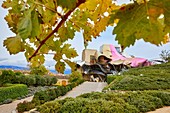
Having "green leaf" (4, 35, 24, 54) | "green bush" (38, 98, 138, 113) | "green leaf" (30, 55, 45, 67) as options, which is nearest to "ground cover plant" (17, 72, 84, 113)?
"green bush" (38, 98, 138, 113)

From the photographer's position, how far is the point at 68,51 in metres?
0.49

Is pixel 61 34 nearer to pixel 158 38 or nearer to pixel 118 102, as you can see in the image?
pixel 158 38

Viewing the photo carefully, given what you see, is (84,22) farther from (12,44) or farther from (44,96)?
(44,96)

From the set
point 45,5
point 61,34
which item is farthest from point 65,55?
point 45,5

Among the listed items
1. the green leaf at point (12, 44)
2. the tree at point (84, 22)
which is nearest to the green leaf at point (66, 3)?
the tree at point (84, 22)

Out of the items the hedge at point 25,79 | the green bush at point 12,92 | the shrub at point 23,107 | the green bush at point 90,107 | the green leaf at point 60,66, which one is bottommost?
the shrub at point 23,107

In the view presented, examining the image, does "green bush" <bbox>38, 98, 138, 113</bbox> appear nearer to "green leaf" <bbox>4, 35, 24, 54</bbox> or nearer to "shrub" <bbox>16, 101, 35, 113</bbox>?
"shrub" <bbox>16, 101, 35, 113</bbox>

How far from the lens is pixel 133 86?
918 cm

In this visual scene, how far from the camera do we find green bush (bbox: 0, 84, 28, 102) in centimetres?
900

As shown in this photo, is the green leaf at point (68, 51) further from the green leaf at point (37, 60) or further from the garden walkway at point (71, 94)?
the garden walkway at point (71, 94)

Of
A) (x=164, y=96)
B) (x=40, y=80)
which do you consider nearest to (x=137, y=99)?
(x=164, y=96)

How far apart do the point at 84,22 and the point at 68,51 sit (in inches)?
2.6

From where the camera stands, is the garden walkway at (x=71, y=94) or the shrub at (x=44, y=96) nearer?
the shrub at (x=44, y=96)

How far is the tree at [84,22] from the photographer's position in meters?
Result: 0.24
